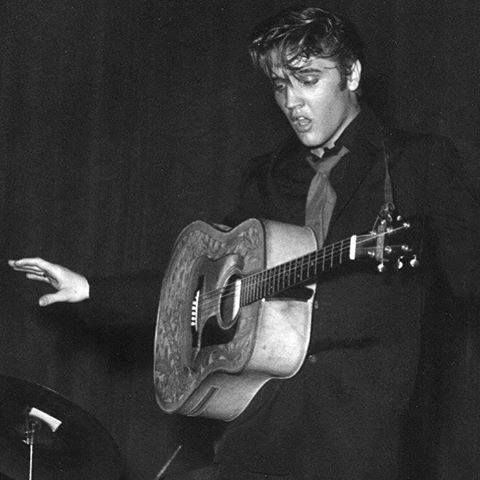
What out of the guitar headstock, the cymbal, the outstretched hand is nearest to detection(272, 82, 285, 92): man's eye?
the guitar headstock

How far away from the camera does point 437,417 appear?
9.72 ft

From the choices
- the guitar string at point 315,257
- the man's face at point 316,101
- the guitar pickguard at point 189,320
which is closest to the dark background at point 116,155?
the guitar pickguard at point 189,320

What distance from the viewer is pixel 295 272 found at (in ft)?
7.40

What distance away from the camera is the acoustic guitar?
2.25 metres

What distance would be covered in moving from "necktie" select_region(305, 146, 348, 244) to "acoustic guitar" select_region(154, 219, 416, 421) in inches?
2.4

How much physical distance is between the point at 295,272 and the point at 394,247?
31cm

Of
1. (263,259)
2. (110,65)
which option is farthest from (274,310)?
(110,65)

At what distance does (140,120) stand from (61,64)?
373 mm

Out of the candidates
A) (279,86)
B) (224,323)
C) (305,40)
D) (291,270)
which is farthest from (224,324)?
(305,40)

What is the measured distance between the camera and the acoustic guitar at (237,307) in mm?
2252

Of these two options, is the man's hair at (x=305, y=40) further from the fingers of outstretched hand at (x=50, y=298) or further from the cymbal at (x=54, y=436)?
the cymbal at (x=54, y=436)

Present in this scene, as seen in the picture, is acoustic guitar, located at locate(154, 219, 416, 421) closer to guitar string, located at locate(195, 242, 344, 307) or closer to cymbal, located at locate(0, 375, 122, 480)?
guitar string, located at locate(195, 242, 344, 307)

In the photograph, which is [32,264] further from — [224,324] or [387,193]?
[387,193]

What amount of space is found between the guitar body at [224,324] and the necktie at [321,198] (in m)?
0.06
